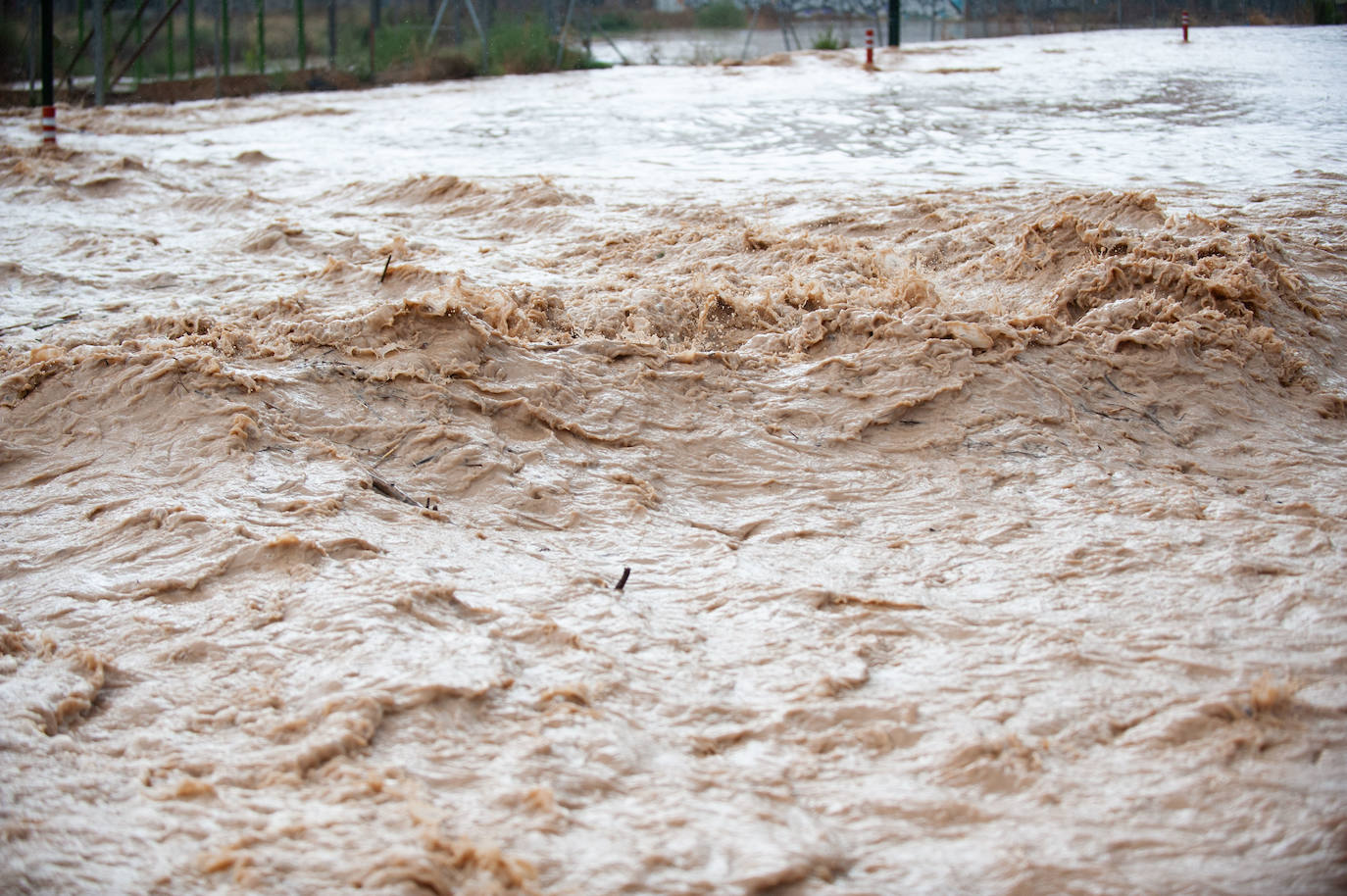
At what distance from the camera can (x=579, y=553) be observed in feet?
11.7

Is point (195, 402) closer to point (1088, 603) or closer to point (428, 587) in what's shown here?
point (428, 587)

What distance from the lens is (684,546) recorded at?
12.0 feet

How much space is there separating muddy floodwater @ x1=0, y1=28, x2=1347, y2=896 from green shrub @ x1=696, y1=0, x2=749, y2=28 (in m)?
19.3

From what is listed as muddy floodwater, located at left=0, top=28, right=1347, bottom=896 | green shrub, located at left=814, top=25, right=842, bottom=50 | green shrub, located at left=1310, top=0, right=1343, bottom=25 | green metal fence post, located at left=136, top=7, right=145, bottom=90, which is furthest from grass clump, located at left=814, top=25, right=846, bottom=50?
muddy floodwater, located at left=0, top=28, right=1347, bottom=896

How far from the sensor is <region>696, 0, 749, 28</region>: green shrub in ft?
83.0

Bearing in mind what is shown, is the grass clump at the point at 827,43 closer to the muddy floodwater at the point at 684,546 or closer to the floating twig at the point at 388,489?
the muddy floodwater at the point at 684,546

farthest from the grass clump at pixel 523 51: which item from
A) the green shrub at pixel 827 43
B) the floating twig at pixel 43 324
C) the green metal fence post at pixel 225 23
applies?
the floating twig at pixel 43 324

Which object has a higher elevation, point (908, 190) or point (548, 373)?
point (908, 190)

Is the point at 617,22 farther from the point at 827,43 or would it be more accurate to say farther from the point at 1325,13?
the point at 1325,13

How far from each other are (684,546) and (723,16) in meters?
24.1

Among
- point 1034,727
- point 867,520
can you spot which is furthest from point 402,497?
point 1034,727

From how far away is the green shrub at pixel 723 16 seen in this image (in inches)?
997

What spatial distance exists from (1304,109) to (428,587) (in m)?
11.8

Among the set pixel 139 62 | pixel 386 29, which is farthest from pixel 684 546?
pixel 386 29
